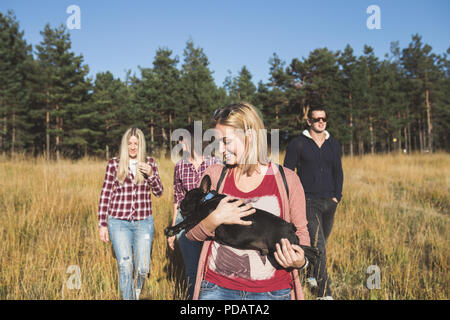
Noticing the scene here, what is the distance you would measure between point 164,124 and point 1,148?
51.6 feet

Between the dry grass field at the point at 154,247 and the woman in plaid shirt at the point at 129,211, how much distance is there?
11.7 inches

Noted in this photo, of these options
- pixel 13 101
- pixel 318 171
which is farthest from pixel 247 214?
pixel 13 101

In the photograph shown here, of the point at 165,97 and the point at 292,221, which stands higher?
the point at 165,97

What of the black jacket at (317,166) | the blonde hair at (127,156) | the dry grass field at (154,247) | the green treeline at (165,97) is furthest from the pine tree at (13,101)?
the black jacket at (317,166)

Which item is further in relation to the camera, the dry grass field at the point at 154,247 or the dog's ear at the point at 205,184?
the dry grass field at the point at 154,247

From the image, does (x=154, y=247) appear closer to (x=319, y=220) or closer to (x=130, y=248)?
(x=130, y=248)

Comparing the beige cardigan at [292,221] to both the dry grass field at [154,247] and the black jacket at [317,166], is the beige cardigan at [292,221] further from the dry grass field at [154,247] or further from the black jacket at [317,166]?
the black jacket at [317,166]

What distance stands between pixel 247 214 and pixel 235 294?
453 mm

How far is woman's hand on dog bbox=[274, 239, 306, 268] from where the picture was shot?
125 centimetres

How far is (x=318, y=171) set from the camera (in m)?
3.23

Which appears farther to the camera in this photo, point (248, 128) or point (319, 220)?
point (319, 220)

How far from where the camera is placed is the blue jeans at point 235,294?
1316 millimetres
